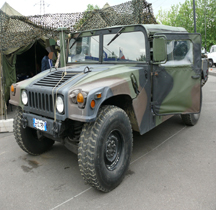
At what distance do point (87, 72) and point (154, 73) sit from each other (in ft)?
3.58

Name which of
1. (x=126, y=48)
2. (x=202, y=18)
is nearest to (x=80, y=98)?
(x=126, y=48)

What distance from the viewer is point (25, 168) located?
363 cm

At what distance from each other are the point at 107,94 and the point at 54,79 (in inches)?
34.9

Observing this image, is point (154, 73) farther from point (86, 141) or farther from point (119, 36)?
point (86, 141)

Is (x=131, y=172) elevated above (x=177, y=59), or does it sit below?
below

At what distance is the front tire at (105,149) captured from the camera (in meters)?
2.66

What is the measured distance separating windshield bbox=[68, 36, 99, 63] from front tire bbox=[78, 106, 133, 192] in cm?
151

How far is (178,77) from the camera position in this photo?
3.92 meters

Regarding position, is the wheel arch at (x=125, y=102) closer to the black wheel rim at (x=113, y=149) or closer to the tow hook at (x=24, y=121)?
the black wheel rim at (x=113, y=149)

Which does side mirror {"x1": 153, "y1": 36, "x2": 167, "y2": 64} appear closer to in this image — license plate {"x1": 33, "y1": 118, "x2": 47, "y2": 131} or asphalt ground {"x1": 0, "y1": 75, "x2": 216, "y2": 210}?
asphalt ground {"x1": 0, "y1": 75, "x2": 216, "y2": 210}

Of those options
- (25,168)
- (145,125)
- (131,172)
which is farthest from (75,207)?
(145,125)

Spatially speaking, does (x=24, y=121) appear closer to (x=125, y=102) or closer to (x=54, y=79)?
(x=54, y=79)

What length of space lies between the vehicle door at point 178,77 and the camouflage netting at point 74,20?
3674mm

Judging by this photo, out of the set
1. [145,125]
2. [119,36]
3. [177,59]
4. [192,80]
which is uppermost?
[119,36]
